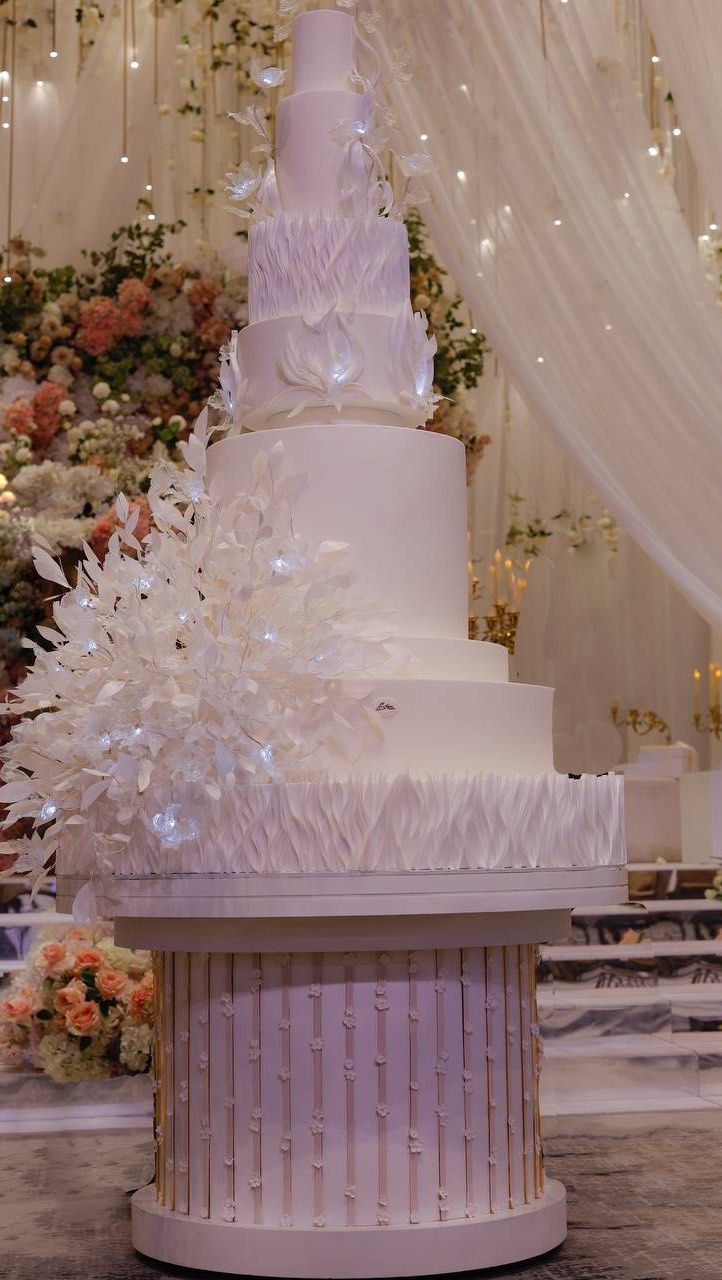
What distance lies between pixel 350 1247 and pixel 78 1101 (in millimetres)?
1982

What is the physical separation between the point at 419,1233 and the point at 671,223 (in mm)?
2873

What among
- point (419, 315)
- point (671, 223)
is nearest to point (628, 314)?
point (671, 223)

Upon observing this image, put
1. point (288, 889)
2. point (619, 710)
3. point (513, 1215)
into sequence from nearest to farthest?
point (288, 889) < point (513, 1215) < point (619, 710)

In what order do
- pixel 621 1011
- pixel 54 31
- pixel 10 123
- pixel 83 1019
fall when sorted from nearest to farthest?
→ pixel 83 1019, pixel 621 1011, pixel 10 123, pixel 54 31

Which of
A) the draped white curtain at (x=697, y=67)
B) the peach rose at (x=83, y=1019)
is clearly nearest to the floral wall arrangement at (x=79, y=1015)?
the peach rose at (x=83, y=1019)

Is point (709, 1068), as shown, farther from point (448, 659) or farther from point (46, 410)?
point (46, 410)

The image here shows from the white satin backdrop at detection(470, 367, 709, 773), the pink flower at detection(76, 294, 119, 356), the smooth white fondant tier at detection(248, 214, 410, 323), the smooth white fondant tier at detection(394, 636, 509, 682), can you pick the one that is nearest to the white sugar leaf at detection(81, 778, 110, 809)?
the smooth white fondant tier at detection(394, 636, 509, 682)

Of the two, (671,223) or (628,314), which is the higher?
(671,223)

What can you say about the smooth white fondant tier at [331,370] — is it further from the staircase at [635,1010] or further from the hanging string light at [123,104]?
the hanging string light at [123,104]

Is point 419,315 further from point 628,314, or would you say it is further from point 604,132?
point 604,132

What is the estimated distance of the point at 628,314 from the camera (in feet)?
14.4

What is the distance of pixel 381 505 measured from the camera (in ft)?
11.1

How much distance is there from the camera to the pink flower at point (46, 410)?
23.5 ft

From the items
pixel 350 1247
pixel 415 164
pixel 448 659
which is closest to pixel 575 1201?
pixel 350 1247
